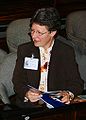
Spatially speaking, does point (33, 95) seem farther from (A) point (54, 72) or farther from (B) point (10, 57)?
(B) point (10, 57)

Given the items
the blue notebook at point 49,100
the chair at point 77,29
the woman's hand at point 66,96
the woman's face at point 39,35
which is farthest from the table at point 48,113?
the chair at point 77,29

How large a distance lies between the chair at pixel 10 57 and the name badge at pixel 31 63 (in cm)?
16

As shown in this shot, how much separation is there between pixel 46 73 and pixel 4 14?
182 centimetres

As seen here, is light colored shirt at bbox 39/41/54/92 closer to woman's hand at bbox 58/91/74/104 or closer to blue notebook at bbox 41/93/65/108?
woman's hand at bbox 58/91/74/104

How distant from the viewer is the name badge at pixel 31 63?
240 cm

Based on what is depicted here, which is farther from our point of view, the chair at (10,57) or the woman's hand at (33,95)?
the chair at (10,57)

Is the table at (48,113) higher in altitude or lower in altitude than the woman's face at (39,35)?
lower

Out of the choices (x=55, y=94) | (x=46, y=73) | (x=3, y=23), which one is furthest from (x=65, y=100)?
(x=3, y=23)

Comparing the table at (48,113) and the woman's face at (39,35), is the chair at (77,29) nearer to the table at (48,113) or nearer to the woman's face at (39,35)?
the woman's face at (39,35)

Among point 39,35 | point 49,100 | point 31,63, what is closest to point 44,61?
point 31,63

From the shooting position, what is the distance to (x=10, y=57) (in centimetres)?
253

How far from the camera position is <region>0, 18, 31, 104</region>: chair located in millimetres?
2475

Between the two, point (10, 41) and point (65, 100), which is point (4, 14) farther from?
point (65, 100)

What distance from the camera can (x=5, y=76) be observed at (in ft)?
8.18
